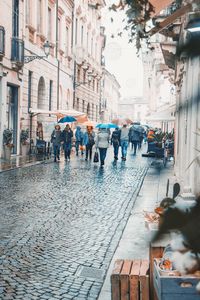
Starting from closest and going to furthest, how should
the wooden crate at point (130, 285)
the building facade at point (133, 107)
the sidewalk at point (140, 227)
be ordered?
the sidewalk at point (140, 227)
the wooden crate at point (130, 285)
the building facade at point (133, 107)

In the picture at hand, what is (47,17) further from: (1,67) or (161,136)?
(161,136)

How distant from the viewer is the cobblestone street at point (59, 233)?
4648 mm

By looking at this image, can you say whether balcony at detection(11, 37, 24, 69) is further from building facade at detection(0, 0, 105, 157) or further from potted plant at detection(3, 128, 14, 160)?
potted plant at detection(3, 128, 14, 160)

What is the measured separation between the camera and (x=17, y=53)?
21.7 metres

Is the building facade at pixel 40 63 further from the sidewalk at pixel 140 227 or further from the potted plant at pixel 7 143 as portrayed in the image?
the sidewalk at pixel 140 227

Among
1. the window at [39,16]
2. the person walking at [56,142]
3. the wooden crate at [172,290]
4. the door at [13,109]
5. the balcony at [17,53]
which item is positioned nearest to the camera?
the wooden crate at [172,290]

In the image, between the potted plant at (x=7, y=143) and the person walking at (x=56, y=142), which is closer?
the potted plant at (x=7, y=143)

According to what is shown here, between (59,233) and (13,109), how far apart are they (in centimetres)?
1638

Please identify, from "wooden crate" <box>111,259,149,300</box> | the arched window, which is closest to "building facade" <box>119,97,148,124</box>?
the arched window

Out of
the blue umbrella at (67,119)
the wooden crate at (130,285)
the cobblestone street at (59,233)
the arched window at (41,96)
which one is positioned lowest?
the cobblestone street at (59,233)

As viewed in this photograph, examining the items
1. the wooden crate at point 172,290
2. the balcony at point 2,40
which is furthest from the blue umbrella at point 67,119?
the wooden crate at point 172,290

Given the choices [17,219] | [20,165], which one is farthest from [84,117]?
[17,219]

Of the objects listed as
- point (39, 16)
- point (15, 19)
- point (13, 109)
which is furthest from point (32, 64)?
point (39, 16)

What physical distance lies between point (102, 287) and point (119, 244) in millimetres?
1715
